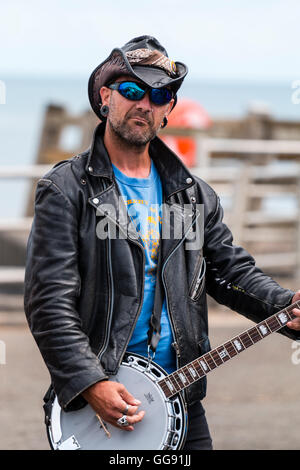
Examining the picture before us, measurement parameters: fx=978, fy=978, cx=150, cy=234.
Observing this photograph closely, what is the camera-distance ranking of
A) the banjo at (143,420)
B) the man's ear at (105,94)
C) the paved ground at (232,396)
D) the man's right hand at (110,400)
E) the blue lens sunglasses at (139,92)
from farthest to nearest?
the paved ground at (232,396) → the man's ear at (105,94) → the blue lens sunglasses at (139,92) → the banjo at (143,420) → the man's right hand at (110,400)

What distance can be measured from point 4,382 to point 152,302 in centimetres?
495

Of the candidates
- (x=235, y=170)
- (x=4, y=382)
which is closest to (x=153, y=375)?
(x=4, y=382)

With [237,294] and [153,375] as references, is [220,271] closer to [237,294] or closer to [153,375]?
[237,294]

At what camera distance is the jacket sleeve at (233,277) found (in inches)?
153

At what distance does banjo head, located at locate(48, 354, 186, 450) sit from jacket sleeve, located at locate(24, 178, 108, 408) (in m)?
0.11

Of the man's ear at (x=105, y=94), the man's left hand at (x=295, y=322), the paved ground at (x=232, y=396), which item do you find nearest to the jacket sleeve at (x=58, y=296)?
the man's ear at (x=105, y=94)

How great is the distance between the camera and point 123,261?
3604 millimetres

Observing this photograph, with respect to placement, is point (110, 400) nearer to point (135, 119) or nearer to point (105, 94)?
point (135, 119)

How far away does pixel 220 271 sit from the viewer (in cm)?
398

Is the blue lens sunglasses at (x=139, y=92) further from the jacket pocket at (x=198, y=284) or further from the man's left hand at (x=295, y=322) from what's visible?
the man's left hand at (x=295, y=322)

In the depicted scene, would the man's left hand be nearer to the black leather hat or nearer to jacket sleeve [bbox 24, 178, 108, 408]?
jacket sleeve [bbox 24, 178, 108, 408]

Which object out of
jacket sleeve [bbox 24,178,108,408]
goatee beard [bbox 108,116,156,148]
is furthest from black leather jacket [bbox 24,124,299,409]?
goatee beard [bbox 108,116,156,148]

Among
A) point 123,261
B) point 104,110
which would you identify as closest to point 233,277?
point 123,261

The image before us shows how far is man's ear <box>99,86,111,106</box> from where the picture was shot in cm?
382
